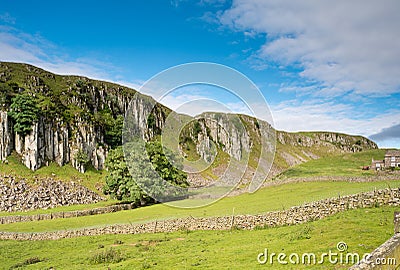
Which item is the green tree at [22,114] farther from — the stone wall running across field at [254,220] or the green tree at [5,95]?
the stone wall running across field at [254,220]

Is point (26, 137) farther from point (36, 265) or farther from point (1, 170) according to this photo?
point (36, 265)

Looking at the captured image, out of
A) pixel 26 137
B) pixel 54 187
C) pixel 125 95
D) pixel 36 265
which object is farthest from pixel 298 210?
pixel 125 95

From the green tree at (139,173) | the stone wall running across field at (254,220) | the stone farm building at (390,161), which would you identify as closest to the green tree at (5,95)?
the green tree at (139,173)

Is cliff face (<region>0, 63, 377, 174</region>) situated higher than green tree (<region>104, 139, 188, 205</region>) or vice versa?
cliff face (<region>0, 63, 377, 174</region>)

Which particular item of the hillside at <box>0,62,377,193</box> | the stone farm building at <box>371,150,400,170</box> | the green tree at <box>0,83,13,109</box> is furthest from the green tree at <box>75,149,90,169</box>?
the stone farm building at <box>371,150,400,170</box>

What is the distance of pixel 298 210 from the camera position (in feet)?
83.9

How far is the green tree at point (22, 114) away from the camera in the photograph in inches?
3119

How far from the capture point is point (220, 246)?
21.2m

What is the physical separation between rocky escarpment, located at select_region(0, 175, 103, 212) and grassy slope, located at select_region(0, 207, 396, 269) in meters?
33.3

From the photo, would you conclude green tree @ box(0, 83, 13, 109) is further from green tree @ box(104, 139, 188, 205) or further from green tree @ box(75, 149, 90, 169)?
green tree @ box(104, 139, 188, 205)

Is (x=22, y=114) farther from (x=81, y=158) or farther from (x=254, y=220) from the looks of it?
(x=254, y=220)

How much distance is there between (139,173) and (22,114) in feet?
143

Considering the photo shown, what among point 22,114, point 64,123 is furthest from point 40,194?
point 64,123

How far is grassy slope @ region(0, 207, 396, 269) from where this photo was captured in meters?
14.9
